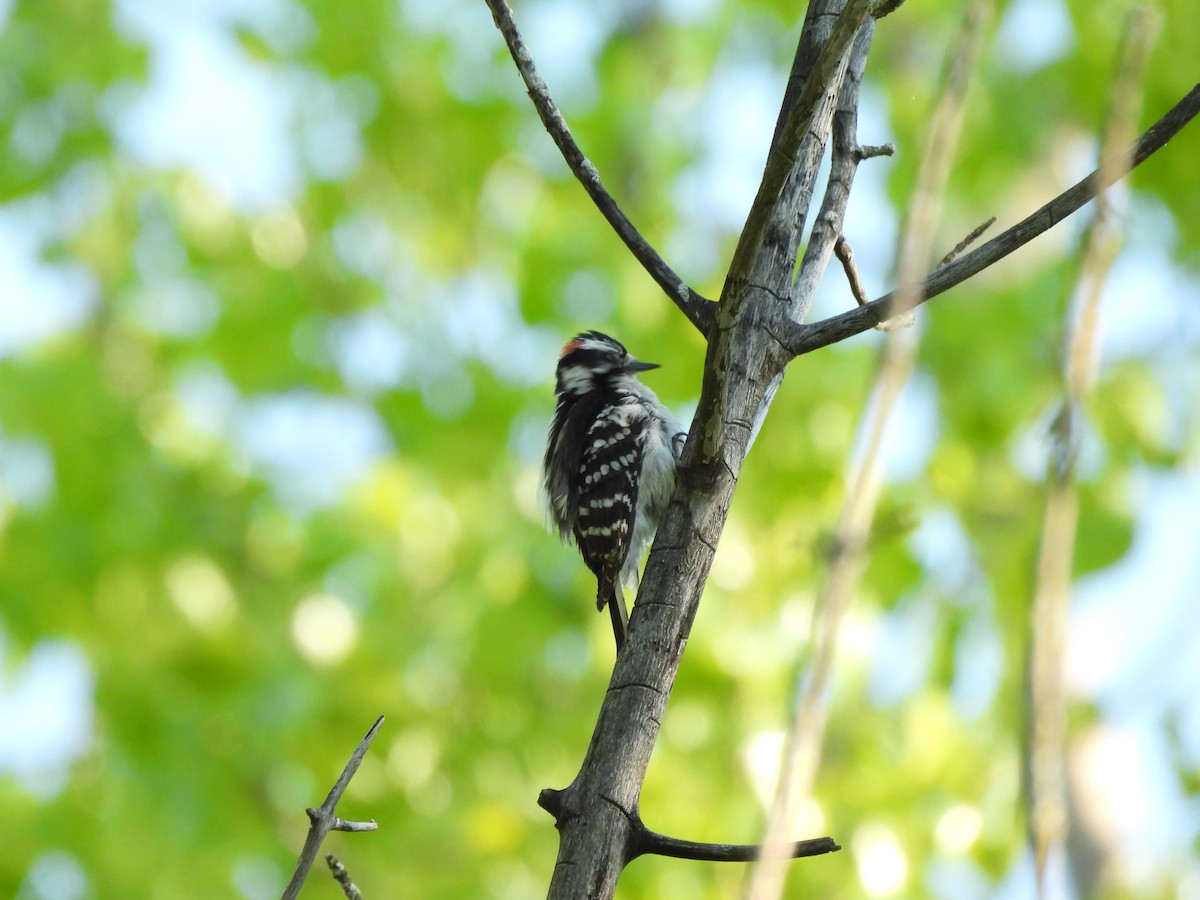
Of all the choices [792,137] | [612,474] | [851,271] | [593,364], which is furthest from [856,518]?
[593,364]

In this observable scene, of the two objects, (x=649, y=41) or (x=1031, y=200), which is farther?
(x=649, y=41)

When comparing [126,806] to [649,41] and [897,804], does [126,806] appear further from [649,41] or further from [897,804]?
[649,41]

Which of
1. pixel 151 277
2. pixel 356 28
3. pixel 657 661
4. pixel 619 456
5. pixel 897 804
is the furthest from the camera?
pixel 151 277

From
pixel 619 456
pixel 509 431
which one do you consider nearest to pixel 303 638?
pixel 509 431

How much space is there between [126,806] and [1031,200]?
643 centimetres

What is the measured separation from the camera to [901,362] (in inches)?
59.5

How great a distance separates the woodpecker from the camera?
4.20 m

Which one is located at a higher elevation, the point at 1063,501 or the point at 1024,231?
the point at 1024,231

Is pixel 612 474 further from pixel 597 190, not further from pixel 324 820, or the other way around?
pixel 324 820

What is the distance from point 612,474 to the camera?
4.21m

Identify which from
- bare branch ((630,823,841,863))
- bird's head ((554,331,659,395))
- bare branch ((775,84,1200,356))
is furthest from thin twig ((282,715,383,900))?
bird's head ((554,331,659,395))

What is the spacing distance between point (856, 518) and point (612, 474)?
2.85 meters

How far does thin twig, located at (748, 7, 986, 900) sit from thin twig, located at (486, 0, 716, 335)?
38 cm

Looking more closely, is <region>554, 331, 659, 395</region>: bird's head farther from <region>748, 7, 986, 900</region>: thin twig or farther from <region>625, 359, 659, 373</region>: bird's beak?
<region>748, 7, 986, 900</region>: thin twig
